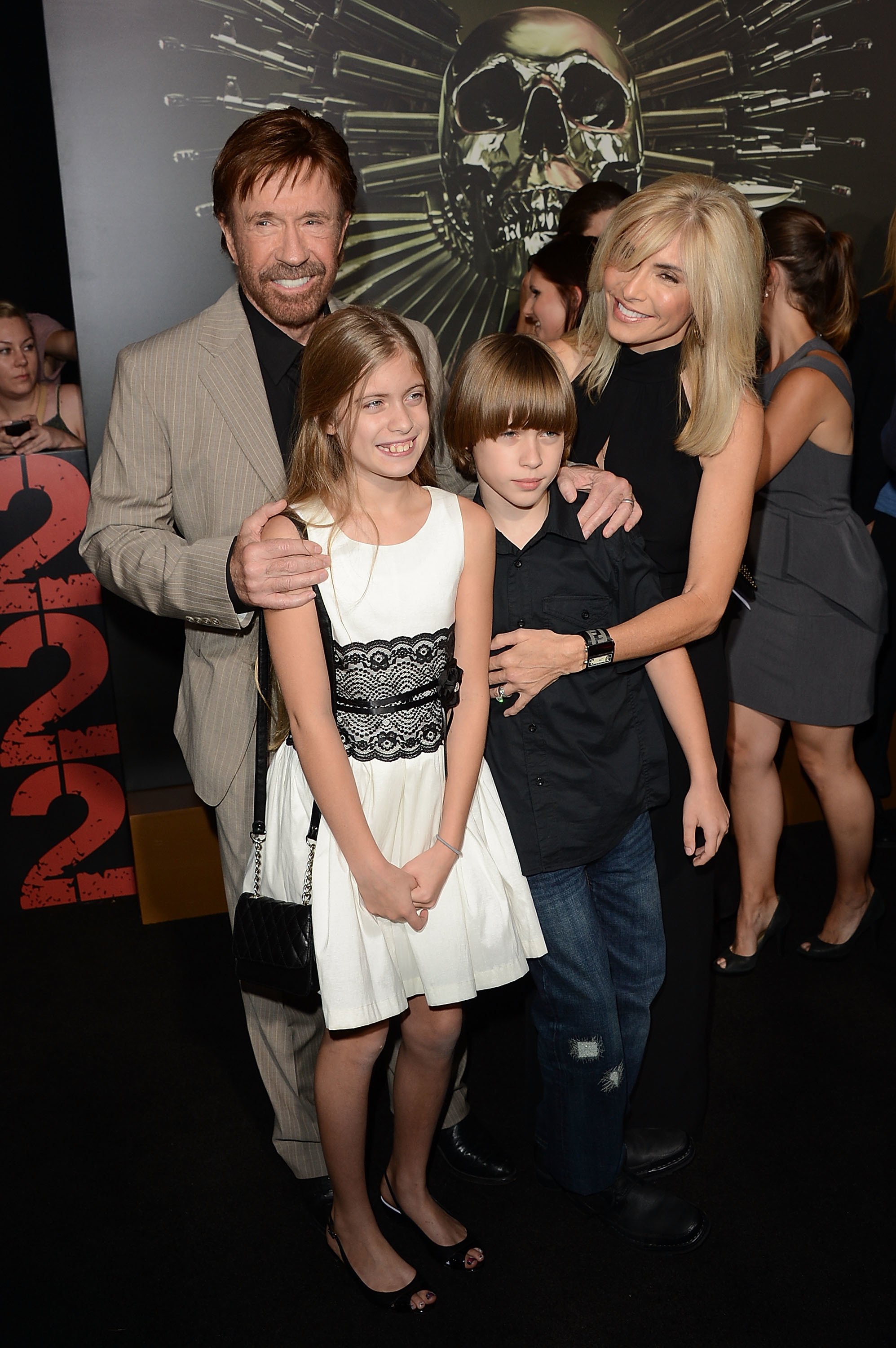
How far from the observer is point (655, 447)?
6.59ft

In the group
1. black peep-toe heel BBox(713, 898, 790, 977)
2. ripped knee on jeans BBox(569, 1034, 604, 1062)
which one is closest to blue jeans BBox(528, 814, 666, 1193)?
ripped knee on jeans BBox(569, 1034, 604, 1062)

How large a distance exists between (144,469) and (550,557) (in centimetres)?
74

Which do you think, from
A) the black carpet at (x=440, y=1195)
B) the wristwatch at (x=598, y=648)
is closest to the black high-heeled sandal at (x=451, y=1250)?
the black carpet at (x=440, y=1195)

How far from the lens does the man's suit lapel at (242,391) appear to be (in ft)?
6.50

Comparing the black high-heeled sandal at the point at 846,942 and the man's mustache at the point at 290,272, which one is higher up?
the man's mustache at the point at 290,272

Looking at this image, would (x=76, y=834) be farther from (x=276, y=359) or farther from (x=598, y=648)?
(x=598, y=648)

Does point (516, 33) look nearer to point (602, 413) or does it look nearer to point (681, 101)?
point (681, 101)

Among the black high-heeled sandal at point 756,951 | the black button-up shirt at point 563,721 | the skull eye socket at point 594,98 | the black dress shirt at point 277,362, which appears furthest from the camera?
the skull eye socket at point 594,98

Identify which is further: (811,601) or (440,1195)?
(811,601)

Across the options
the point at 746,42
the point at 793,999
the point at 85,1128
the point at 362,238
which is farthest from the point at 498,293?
the point at 85,1128

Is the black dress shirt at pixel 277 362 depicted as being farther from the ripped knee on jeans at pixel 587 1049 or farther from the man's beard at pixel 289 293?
the ripped knee on jeans at pixel 587 1049

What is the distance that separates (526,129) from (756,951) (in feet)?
8.54

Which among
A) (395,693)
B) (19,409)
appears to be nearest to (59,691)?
(19,409)

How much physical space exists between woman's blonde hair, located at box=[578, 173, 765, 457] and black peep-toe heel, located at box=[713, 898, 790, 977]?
1.70 metres
